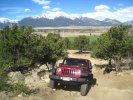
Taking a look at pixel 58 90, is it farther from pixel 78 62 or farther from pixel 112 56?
pixel 112 56

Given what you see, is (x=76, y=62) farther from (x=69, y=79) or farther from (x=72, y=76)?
(x=69, y=79)

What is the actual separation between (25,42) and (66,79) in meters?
12.3

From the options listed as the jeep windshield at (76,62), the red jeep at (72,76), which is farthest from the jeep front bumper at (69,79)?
the jeep windshield at (76,62)

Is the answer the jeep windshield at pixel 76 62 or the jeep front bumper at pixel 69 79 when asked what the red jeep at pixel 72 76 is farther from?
the jeep windshield at pixel 76 62

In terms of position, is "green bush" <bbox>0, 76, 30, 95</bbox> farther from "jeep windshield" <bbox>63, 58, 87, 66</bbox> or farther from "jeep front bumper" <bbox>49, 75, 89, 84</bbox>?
"jeep windshield" <bbox>63, 58, 87, 66</bbox>

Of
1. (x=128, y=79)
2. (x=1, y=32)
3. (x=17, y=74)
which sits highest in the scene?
(x=1, y=32)

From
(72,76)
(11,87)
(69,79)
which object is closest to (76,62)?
(72,76)

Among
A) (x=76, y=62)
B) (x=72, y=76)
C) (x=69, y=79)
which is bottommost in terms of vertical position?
(x=69, y=79)

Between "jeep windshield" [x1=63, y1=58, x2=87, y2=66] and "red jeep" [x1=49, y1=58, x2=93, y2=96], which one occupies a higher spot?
"jeep windshield" [x1=63, y1=58, x2=87, y2=66]

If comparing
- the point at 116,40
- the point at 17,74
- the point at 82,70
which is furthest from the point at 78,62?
the point at 116,40

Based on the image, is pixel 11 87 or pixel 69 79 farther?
pixel 69 79

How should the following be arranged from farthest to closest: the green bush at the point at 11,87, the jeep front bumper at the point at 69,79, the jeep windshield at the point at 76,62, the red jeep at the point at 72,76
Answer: the jeep windshield at the point at 76,62 → the red jeep at the point at 72,76 → the jeep front bumper at the point at 69,79 → the green bush at the point at 11,87

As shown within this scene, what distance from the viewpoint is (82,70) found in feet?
48.8

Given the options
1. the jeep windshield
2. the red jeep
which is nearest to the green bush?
the red jeep
